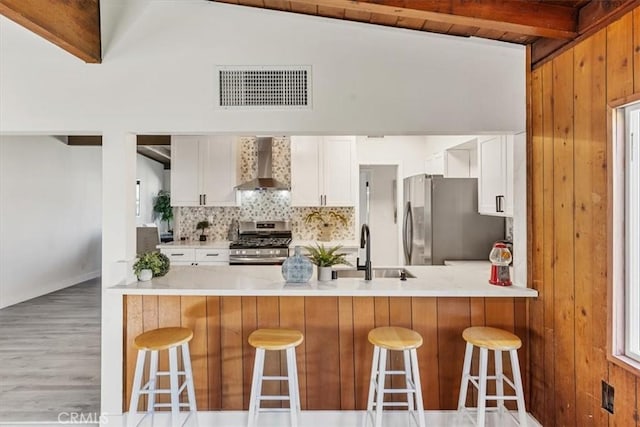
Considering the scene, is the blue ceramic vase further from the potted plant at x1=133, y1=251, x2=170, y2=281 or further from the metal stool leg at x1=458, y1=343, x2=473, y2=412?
the metal stool leg at x1=458, y1=343, x2=473, y2=412

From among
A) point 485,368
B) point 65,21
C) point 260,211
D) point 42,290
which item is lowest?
point 42,290

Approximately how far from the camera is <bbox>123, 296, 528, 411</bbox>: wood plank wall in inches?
96.3

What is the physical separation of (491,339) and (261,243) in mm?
3152

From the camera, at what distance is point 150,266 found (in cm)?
257

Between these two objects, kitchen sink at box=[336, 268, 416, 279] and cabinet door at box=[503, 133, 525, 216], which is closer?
cabinet door at box=[503, 133, 525, 216]

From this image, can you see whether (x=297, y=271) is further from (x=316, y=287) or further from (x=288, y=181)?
(x=288, y=181)

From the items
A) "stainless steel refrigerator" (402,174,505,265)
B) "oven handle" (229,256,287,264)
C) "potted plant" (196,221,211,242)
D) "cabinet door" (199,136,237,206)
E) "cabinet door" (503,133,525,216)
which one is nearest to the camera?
"cabinet door" (503,133,525,216)

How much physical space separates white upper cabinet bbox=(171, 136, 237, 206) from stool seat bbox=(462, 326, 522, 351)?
3.56m

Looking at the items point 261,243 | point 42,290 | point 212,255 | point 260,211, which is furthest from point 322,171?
point 42,290

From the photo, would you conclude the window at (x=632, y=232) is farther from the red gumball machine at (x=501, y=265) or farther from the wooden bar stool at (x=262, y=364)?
the wooden bar stool at (x=262, y=364)

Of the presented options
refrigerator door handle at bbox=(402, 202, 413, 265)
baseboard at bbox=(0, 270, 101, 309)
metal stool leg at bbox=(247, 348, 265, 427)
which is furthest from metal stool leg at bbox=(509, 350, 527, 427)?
baseboard at bbox=(0, 270, 101, 309)

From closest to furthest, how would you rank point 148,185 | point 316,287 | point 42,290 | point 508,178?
point 316,287
point 508,178
point 42,290
point 148,185

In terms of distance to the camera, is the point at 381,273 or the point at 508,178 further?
the point at 381,273

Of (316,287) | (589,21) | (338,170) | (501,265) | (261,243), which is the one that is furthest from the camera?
(338,170)
